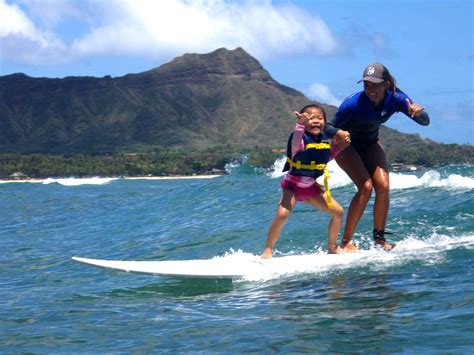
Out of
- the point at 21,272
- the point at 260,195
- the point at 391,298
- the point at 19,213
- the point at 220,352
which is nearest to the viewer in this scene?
the point at 220,352

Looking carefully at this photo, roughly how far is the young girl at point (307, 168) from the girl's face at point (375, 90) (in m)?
0.52

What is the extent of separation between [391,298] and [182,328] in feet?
5.71

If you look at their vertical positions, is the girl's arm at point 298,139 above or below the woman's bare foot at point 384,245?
above

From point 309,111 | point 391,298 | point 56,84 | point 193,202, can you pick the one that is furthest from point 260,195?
point 56,84

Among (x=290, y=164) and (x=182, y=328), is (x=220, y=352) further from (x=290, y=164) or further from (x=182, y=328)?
(x=290, y=164)

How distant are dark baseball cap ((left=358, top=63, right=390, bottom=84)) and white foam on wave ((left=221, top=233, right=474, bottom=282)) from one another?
179cm

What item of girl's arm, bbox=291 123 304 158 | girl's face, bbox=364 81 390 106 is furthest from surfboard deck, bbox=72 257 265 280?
girl's face, bbox=364 81 390 106

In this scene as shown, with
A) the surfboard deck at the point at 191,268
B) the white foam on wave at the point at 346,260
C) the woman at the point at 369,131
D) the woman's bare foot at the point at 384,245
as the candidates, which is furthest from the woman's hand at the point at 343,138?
the surfboard deck at the point at 191,268

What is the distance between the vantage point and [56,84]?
182 metres

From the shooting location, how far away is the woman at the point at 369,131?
8.29 metres

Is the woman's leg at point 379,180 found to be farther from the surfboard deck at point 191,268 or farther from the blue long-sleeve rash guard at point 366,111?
the surfboard deck at point 191,268

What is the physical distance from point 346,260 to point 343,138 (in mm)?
1242

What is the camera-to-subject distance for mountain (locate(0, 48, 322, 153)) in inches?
6196

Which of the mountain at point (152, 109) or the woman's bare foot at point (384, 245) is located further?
the mountain at point (152, 109)
